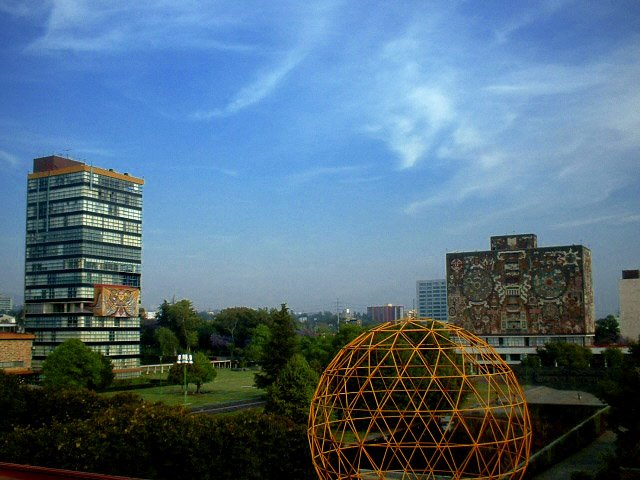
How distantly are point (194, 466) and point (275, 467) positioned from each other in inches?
80.3

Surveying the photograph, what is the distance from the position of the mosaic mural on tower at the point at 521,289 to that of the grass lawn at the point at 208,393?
80.8 feet

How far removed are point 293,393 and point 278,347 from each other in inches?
442

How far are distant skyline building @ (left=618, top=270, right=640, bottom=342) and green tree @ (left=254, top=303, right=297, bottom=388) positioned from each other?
169 feet

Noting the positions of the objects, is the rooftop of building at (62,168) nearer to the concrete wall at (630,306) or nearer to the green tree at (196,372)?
the green tree at (196,372)

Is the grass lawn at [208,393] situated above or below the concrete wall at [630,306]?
below

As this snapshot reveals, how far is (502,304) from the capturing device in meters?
62.5

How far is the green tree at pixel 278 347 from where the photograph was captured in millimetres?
34219

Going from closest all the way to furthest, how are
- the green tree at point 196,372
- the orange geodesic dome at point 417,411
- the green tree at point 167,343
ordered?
the orange geodesic dome at point 417,411 → the green tree at point 196,372 → the green tree at point 167,343

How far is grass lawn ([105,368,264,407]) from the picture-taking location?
3947 centimetres

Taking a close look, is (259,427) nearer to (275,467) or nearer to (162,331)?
(275,467)

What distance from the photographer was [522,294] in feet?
202

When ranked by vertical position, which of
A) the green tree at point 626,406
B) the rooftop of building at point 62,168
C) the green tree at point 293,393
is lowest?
the green tree at point 293,393

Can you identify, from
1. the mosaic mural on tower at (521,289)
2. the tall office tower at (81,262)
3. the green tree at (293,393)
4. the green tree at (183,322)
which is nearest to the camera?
the green tree at (293,393)

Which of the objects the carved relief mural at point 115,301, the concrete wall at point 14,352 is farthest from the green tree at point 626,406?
the carved relief mural at point 115,301
